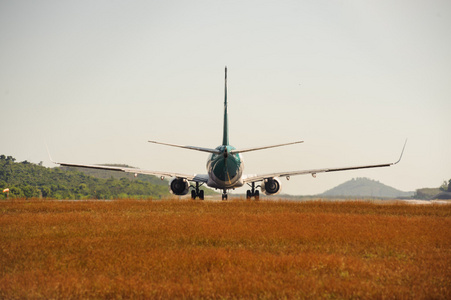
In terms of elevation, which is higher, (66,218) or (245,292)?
(66,218)

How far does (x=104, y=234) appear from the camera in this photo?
17781 millimetres

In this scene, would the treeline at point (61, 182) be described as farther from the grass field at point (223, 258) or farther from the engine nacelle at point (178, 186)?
the grass field at point (223, 258)

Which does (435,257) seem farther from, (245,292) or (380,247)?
(245,292)

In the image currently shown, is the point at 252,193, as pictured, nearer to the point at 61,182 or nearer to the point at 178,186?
the point at 178,186

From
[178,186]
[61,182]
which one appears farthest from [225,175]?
[61,182]

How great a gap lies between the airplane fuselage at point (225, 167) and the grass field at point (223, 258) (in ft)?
49.4

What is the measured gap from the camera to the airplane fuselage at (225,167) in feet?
123

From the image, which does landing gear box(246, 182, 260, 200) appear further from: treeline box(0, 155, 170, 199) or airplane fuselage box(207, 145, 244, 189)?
treeline box(0, 155, 170, 199)

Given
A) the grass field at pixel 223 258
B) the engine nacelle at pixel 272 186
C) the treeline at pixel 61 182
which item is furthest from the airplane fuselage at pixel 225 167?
the treeline at pixel 61 182

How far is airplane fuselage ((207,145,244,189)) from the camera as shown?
37625 mm

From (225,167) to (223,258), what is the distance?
2542cm

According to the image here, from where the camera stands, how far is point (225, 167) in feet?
125

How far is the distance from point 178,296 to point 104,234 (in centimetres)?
919

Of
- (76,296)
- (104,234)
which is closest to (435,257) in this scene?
(76,296)
